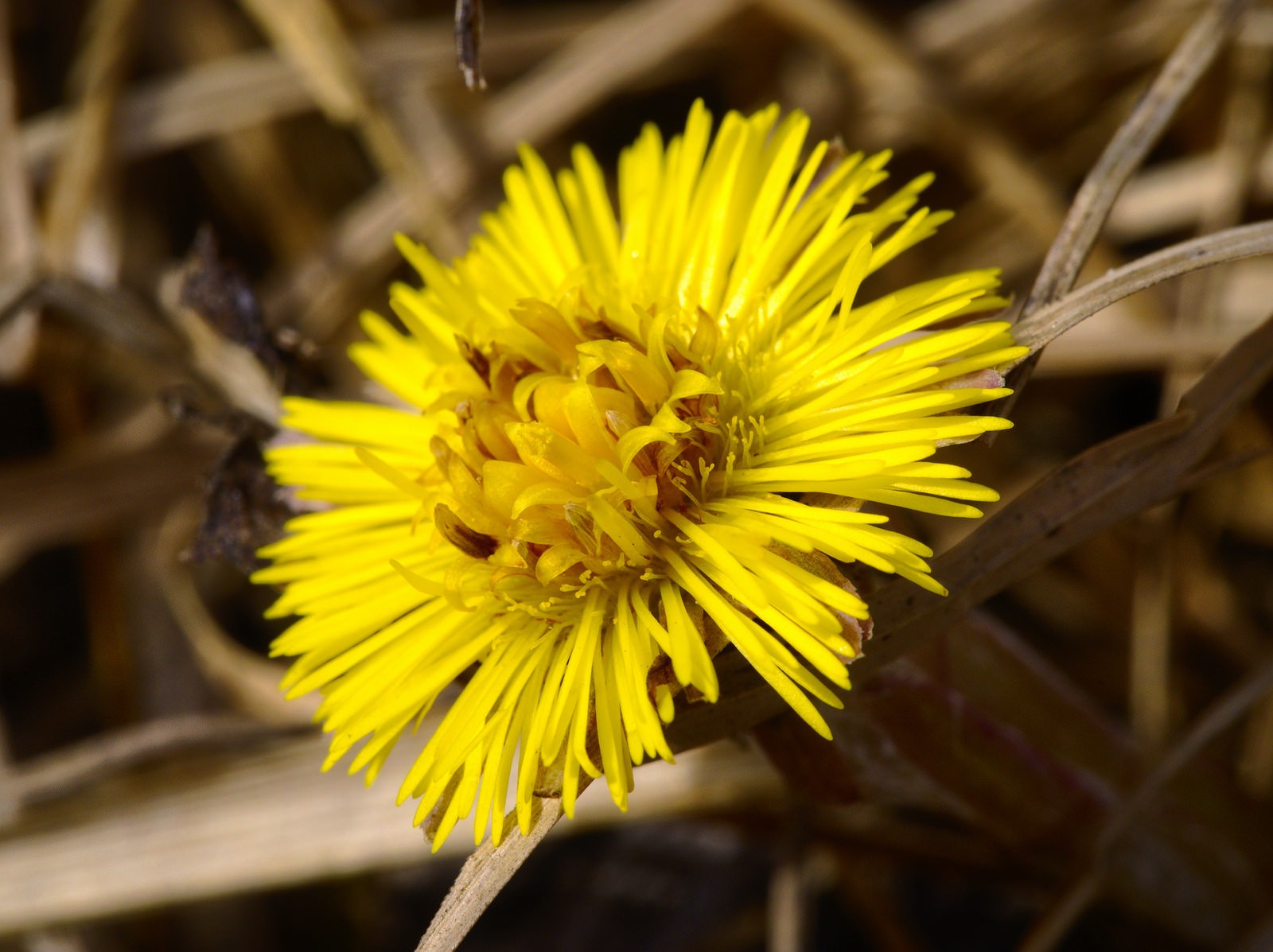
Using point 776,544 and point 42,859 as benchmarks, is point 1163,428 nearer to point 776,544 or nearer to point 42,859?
point 776,544

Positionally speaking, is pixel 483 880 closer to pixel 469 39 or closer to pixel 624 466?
pixel 624 466

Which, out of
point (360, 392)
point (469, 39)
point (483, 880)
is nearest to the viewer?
point (483, 880)

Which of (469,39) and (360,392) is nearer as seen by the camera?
(469,39)

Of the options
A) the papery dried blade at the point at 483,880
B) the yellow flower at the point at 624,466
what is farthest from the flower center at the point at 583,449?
the papery dried blade at the point at 483,880

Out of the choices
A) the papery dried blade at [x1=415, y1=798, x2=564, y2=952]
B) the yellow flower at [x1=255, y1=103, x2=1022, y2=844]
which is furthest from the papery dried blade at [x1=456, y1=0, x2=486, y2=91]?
the papery dried blade at [x1=415, y1=798, x2=564, y2=952]

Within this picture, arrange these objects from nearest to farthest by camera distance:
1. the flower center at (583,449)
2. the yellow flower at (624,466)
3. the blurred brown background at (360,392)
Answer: the yellow flower at (624,466)
the flower center at (583,449)
the blurred brown background at (360,392)

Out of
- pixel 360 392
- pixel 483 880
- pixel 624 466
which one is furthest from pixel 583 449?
pixel 360 392

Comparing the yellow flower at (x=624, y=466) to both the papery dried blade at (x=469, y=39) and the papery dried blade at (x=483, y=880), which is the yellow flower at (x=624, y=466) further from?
the papery dried blade at (x=469, y=39)
